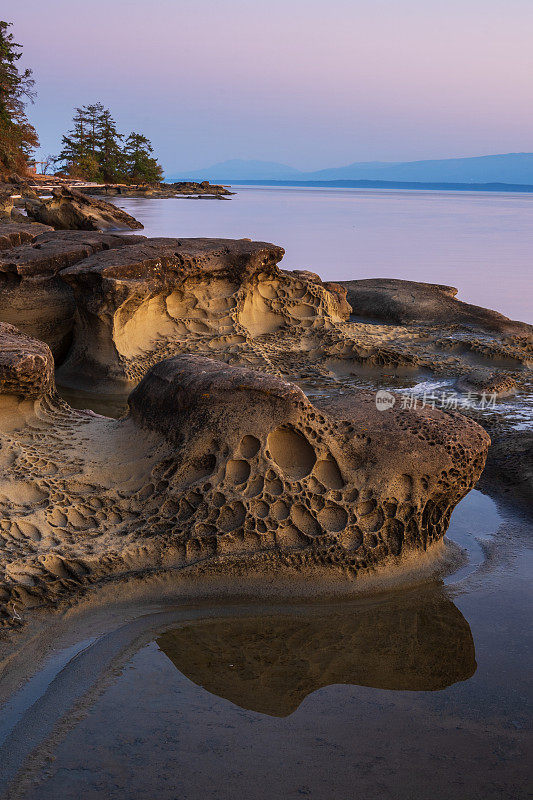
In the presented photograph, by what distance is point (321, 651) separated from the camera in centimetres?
260

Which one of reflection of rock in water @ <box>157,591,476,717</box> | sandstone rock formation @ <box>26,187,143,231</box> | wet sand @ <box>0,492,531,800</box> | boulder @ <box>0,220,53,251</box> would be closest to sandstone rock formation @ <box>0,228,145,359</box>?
boulder @ <box>0,220,53,251</box>

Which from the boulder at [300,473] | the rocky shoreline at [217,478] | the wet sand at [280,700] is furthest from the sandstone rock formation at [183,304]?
the wet sand at [280,700]

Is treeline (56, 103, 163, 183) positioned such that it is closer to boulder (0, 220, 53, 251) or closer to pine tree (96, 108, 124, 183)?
pine tree (96, 108, 124, 183)

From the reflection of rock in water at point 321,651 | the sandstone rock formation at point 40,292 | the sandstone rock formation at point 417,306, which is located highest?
the sandstone rock formation at point 40,292

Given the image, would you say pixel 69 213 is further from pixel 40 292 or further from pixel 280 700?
pixel 280 700

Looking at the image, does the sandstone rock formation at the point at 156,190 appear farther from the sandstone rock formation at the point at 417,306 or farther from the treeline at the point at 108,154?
the sandstone rock formation at the point at 417,306

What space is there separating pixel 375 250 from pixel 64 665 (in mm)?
16729

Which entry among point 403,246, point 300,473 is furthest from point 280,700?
point 403,246

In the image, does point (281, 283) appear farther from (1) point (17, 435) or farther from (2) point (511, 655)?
(2) point (511, 655)

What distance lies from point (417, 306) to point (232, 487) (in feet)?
22.4

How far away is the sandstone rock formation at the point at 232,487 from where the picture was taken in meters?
2.88

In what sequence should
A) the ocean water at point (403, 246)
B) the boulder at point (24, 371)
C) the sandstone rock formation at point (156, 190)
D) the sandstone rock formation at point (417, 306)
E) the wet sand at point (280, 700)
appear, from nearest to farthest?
1. the wet sand at point (280, 700)
2. the boulder at point (24, 371)
3. the sandstone rock formation at point (417, 306)
4. the ocean water at point (403, 246)
5. the sandstone rock formation at point (156, 190)

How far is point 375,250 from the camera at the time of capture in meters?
18.1

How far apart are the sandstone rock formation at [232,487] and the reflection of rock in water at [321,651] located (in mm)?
244
